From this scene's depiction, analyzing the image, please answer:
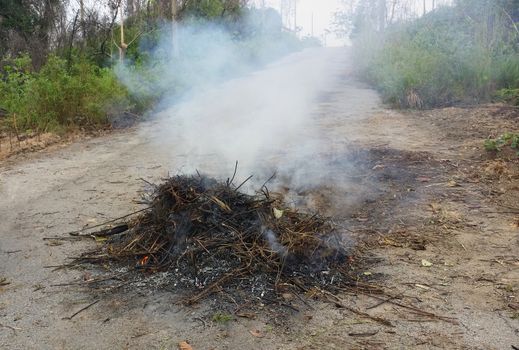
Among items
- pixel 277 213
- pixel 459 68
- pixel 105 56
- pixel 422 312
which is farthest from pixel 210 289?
pixel 105 56

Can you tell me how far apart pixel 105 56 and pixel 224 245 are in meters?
12.1

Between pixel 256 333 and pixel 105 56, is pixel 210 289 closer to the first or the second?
pixel 256 333

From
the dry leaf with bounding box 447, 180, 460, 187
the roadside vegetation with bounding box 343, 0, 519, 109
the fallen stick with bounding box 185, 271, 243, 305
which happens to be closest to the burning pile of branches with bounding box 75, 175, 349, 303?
the fallen stick with bounding box 185, 271, 243, 305

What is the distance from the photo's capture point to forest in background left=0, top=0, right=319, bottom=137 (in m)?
9.02

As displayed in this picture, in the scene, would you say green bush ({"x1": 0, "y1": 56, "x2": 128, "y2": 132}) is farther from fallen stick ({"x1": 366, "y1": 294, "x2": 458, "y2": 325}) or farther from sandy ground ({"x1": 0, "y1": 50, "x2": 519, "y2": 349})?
fallen stick ({"x1": 366, "y1": 294, "x2": 458, "y2": 325})

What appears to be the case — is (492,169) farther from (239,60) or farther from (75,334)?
(239,60)

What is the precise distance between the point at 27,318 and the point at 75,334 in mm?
428

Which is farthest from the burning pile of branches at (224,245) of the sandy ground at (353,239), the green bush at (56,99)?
the green bush at (56,99)

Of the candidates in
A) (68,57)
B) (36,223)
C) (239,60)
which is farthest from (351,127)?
(239,60)

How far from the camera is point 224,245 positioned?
3.41 metres

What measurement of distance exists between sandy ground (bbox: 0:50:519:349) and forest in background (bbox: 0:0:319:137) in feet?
4.63

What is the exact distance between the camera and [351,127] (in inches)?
341

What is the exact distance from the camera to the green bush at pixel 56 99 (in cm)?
885

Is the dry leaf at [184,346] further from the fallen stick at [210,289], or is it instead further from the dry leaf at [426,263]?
the dry leaf at [426,263]
